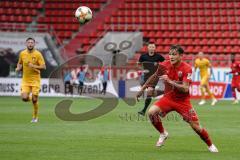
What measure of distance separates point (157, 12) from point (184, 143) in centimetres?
2819

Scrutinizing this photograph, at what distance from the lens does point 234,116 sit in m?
21.6

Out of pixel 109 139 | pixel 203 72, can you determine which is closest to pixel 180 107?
pixel 109 139

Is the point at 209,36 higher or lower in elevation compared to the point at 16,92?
higher

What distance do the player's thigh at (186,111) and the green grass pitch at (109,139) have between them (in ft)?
2.08

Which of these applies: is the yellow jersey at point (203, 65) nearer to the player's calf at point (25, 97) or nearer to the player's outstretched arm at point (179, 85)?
the player's calf at point (25, 97)

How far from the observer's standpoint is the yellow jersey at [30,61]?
18.6 m

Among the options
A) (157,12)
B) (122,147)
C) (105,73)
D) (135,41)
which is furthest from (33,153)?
(157,12)

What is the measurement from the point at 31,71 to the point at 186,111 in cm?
792

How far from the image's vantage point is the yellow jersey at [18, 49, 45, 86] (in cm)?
1862

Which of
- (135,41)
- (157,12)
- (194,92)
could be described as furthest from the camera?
(157,12)

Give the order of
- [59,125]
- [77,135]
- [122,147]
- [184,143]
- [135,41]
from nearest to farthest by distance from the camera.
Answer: [122,147] → [184,143] → [77,135] → [59,125] → [135,41]

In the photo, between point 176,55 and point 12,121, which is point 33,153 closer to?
point 176,55

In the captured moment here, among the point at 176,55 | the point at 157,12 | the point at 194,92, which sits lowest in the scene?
the point at 194,92

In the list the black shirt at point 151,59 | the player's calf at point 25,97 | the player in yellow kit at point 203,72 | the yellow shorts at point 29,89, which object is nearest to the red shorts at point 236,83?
the player in yellow kit at point 203,72
